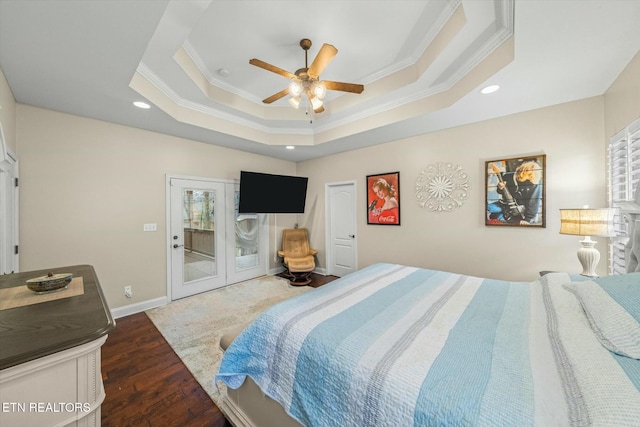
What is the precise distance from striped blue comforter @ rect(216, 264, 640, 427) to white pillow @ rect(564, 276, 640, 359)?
5cm

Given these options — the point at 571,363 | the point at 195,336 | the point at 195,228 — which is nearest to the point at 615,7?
the point at 571,363

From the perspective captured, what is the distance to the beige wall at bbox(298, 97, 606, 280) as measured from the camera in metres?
2.44

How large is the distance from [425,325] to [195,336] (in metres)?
2.34

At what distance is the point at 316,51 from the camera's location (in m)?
2.33

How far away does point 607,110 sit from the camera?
2256 mm

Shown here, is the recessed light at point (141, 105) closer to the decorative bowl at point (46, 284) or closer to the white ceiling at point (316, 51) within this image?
the white ceiling at point (316, 51)

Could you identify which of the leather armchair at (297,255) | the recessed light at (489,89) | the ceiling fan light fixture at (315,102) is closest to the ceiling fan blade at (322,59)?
the ceiling fan light fixture at (315,102)

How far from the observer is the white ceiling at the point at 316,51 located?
1473 mm

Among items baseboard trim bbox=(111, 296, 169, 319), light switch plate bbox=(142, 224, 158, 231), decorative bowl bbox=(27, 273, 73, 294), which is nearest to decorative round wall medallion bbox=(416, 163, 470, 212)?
decorative bowl bbox=(27, 273, 73, 294)

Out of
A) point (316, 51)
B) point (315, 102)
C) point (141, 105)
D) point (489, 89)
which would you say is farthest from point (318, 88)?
Answer: point (141, 105)

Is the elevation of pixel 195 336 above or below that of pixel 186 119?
below

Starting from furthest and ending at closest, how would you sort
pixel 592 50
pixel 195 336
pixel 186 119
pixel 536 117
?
1. pixel 186 119
2. pixel 536 117
3. pixel 195 336
4. pixel 592 50

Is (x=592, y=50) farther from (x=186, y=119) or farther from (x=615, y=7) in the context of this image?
(x=186, y=119)

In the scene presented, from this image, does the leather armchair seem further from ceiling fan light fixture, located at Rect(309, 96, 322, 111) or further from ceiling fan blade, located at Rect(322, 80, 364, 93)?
ceiling fan blade, located at Rect(322, 80, 364, 93)
